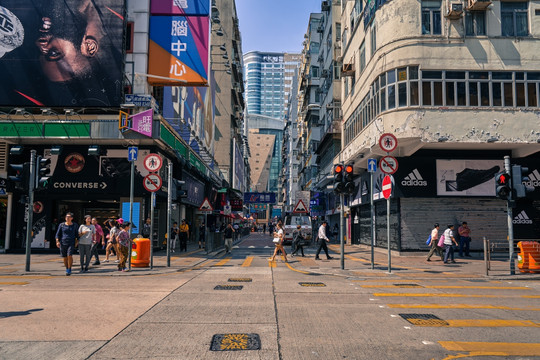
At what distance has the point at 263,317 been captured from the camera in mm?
6977

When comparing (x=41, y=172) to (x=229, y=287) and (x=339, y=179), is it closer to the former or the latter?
(x=229, y=287)

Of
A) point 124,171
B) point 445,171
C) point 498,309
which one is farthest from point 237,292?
point 445,171

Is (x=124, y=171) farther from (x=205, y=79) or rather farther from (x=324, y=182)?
(x=324, y=182)

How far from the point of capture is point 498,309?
798cm

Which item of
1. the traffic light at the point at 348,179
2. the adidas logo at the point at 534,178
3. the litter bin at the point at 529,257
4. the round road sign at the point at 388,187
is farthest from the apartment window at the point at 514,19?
the traffic light at the point at 348,179

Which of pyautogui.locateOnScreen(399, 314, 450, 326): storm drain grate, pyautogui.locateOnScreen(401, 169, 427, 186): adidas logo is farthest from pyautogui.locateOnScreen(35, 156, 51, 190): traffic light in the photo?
pyautogui.locateOnScreen(401, 169, 427, 186): adidas logo

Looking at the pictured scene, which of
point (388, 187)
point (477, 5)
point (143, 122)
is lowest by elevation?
point (388, 187)

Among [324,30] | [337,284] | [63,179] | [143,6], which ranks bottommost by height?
[337,284]

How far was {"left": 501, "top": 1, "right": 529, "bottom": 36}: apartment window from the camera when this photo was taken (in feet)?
68.3

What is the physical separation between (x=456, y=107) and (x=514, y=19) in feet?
17.7

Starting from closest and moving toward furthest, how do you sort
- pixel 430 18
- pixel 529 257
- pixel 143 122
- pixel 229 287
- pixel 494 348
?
1. pixel 494 348
2. pixel 229 287
3. pixel 529 257
4. pixel 143 122
5. pixel 430 18

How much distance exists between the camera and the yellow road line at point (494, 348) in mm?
5176

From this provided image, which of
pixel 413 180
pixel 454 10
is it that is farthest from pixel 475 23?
pixel 413 180

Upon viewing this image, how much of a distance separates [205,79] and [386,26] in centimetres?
992
